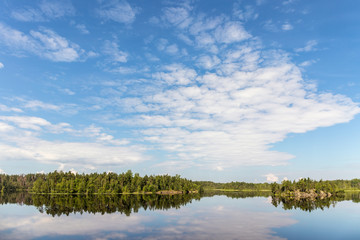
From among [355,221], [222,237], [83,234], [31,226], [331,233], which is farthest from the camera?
[355,221]

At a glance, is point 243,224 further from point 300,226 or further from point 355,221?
point 355,221

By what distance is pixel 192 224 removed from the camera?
6900 centimetres

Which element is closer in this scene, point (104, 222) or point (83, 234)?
point (83, 234)

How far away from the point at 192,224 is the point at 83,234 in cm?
2856

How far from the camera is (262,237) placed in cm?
5278

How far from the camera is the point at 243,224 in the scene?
6862 centimetres

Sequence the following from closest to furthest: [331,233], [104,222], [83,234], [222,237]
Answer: [222,237] < [83,234] < [331,233] < [104,222]

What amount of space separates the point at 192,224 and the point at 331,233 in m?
34.6

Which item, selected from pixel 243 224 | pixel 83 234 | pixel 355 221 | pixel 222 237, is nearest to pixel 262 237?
pixel 222 237

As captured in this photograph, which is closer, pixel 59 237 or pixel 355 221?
pixel 59 237

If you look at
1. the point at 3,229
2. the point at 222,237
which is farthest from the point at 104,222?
the point at 222,237

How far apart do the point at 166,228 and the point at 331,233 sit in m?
40.6

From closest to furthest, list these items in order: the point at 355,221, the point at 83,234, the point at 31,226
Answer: the point at 83,234
the point at 31,226
the point at 355,221

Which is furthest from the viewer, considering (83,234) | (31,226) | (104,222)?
(104,222)
